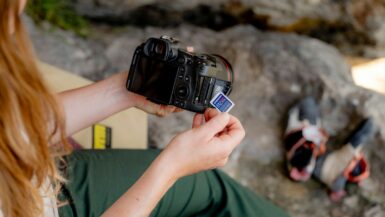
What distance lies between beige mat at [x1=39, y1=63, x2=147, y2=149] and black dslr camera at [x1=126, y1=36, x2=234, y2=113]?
45 cm

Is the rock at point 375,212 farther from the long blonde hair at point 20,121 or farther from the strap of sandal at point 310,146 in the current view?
the long blonde hair at point 20,121

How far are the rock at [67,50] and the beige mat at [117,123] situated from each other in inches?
12.8

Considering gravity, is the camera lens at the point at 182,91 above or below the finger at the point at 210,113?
above

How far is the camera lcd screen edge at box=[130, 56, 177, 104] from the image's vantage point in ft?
2.86

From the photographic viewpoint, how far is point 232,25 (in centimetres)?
189

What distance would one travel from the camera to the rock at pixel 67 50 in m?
1.68

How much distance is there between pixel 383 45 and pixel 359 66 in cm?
11

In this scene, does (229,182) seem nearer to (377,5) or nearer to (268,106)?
(268,106)

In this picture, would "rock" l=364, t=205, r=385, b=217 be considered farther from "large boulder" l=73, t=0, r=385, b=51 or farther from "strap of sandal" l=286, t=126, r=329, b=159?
"large boulder" l=73, t=0, r=385, b=51

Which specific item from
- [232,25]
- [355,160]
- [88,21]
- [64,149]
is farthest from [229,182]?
[88,21]

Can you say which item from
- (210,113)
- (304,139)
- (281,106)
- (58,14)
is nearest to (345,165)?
(304,139)

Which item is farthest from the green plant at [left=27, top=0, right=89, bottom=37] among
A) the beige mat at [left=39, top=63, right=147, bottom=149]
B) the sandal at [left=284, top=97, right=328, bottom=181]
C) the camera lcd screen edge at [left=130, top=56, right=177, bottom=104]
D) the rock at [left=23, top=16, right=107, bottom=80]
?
the camera lcd screen edge at [left=130, top=56, right=177, bottom=104]

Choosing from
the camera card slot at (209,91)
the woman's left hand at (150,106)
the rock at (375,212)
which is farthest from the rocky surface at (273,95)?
the camera card slot at (209,91)

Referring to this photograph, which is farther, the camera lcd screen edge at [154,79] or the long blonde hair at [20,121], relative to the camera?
the camera lcd screen edge at [154,79]
